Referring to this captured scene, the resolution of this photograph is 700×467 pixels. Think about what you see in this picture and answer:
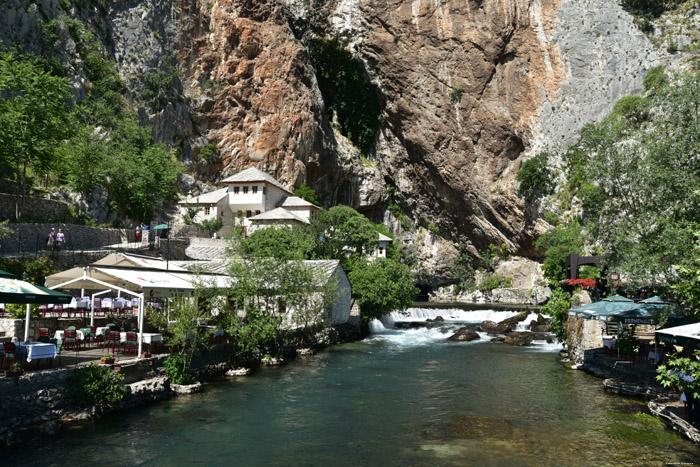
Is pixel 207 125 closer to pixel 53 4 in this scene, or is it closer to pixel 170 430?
pixel 53 4

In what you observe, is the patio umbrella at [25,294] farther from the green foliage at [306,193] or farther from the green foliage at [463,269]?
the green foliage at [463,269]

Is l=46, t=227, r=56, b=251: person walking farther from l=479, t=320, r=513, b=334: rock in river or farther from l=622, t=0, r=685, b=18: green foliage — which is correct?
l=622, t=0, r=685, b=18: green foliage

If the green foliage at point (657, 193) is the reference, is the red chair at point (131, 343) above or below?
below

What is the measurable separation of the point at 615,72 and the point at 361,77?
3620 cm

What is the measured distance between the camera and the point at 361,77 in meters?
76.9

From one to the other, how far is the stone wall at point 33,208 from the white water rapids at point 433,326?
958 inches

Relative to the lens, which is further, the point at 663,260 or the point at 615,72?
the point at 615,72

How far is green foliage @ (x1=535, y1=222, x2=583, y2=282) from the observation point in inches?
2223

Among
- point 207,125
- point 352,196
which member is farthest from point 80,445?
point 352,196

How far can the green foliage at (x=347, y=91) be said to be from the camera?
76.9 metres

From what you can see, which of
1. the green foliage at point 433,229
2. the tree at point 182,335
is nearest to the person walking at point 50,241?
the tree at point 182,335

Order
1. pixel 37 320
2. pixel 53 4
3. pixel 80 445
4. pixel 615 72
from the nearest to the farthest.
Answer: pixel 80 445
pixel 37 320
pixel 53 4
pixel 615 72

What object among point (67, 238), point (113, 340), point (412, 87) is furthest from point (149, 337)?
point (412, 87)

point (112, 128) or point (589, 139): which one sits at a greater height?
point (112, 128)
